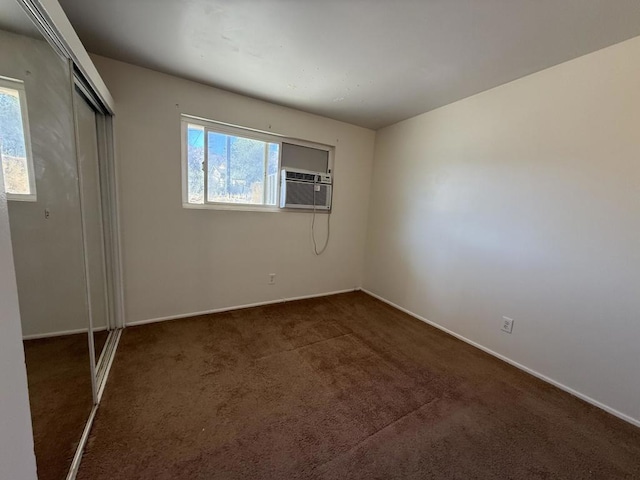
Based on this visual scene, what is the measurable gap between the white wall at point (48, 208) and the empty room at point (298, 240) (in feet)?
0.04

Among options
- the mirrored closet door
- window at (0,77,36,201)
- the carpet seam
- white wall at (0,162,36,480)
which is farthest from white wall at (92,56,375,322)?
the carpet seam

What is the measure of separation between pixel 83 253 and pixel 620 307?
10.8 ft

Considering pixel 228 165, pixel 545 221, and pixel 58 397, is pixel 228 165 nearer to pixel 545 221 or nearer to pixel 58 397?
pixel 58 397

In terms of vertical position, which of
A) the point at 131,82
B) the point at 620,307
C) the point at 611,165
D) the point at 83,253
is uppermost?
the point at 131,82

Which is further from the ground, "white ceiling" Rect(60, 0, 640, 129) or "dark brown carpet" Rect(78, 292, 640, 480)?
"white ceiling" Rect(60, 0, 640, 129)

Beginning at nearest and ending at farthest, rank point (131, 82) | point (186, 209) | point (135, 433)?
1. point (135, 433)
2. point (131, 82)
3. point (186, 209)

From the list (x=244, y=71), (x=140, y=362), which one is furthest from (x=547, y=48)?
(x=140, y=362)

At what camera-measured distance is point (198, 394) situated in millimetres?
1601

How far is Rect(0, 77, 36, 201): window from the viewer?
37.8 inches

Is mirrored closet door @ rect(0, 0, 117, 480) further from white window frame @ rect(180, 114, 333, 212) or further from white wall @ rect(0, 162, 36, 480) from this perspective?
white window frame @ rect(180, 114, 333, 212)

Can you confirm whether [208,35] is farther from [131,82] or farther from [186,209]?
[186,209]

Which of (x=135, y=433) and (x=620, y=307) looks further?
(x=620, y=307)

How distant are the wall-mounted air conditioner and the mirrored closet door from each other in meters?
1.76

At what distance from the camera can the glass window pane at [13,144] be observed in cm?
95
